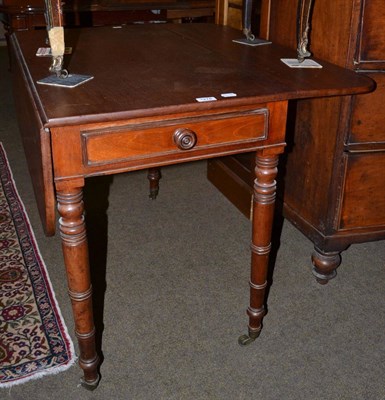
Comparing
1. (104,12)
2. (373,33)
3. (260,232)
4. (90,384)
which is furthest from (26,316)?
(104,12)

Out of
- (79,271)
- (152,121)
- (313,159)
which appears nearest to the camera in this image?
(152,121)

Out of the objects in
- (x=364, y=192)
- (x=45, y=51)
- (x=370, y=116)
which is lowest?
(x=364, y=192)

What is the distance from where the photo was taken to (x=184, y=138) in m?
1.37

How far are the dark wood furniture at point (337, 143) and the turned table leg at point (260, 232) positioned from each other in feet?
1.49

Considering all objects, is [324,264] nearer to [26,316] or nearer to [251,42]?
[251,42]

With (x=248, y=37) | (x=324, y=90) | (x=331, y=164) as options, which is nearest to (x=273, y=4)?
(x=248, y=37)

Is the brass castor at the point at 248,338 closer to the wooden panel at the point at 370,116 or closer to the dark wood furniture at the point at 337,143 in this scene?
the dark wood furniture at the point at 337,143

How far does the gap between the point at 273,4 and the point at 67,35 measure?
85 cm

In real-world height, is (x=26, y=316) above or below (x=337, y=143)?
below

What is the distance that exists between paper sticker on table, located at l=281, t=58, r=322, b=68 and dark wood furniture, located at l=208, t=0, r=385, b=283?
0.16 m

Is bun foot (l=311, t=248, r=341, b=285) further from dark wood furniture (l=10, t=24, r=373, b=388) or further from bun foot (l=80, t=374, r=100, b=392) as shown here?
bun foot (l=80, t=374, r=100, b=392)

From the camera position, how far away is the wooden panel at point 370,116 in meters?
1.86

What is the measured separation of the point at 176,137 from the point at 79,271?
0.45m

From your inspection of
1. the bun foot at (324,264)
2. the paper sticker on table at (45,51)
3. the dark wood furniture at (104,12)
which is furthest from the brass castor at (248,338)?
the dark wood furniture at (104,12)
